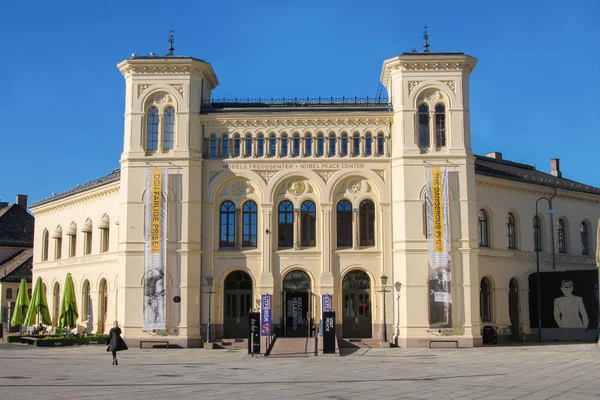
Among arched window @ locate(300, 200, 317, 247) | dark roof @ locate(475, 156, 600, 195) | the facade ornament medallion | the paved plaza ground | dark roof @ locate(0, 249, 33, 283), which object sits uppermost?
dark roof @ locate(475, 156, 600, 195)

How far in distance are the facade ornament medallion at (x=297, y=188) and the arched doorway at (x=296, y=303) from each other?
13.8ft

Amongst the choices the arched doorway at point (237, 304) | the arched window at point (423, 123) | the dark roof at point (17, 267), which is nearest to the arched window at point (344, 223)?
the arched window at point (423, 123)

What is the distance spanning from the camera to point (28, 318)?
45.4 meters

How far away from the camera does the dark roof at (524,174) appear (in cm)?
4434

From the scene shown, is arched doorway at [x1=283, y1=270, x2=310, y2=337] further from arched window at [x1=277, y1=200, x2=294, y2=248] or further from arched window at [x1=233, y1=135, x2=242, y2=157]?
arched window at [x1=233, y1=135, x2=242, y2=157]

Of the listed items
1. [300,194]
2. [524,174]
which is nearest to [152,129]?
[300,194]

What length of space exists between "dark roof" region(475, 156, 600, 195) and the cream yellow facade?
363 cm

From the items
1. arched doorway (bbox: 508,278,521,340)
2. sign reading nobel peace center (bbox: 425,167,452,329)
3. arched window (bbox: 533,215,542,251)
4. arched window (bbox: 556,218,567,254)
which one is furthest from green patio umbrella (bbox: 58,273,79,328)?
arched window (bbox: 556,218,567,254)

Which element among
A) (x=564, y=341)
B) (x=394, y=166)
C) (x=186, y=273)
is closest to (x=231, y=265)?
(x=186, y=273)

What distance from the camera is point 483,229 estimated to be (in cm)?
4250

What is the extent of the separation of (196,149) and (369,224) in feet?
32.9

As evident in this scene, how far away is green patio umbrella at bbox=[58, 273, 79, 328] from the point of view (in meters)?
43.9

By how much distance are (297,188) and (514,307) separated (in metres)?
14.5

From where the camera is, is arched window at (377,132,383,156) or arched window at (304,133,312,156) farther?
arched window at (304,133,312,156)
